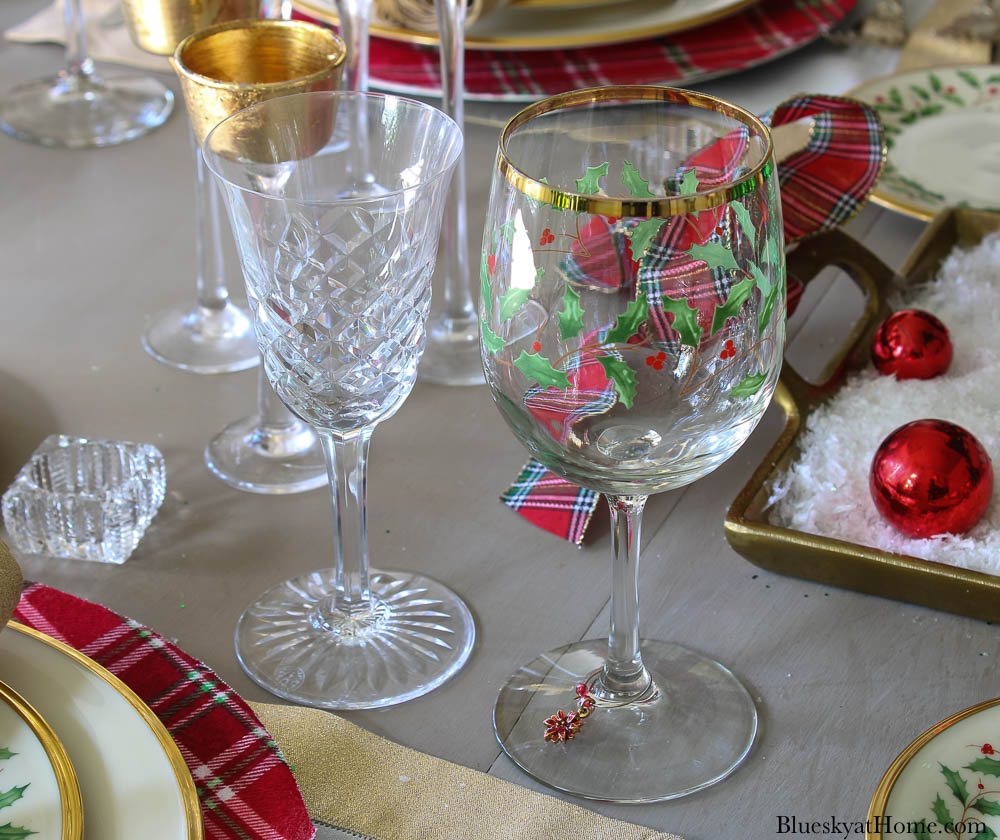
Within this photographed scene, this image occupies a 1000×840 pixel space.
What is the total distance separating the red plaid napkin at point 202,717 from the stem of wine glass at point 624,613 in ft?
0.48

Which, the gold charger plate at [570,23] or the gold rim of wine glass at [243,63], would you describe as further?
the gold charger plate at [570,23]

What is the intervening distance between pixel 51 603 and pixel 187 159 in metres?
0.54

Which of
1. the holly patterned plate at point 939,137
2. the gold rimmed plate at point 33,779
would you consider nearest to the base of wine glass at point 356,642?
the gold rimmed plate at point 33,779

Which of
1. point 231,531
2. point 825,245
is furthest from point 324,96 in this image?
point 825,245

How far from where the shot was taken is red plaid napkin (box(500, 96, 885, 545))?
1.32 ft

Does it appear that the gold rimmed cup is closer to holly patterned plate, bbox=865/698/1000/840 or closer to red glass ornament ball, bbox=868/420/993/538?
red glass ornament ball, bbox=868/420/993/538

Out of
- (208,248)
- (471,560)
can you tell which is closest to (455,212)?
(208,248)

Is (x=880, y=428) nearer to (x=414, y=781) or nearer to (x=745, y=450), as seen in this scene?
(x=745, y=450)

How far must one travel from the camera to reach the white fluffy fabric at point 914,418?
1.94 feet

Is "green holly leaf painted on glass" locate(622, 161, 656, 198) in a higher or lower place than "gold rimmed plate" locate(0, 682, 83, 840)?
higher

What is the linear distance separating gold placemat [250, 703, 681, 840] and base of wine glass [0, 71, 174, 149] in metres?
0.66

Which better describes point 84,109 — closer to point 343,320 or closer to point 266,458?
point 266,458


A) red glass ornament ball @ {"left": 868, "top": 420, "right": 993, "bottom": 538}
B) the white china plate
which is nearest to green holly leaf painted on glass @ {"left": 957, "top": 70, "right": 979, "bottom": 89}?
red glass ornament ball @ {"left": 868, "top": 420, "right": 993, "bottom": 538}

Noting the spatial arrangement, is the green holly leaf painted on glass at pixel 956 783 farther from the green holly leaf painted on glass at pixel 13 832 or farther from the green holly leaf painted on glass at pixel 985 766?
the green holly leaf painted on glass at pixel 13 832
